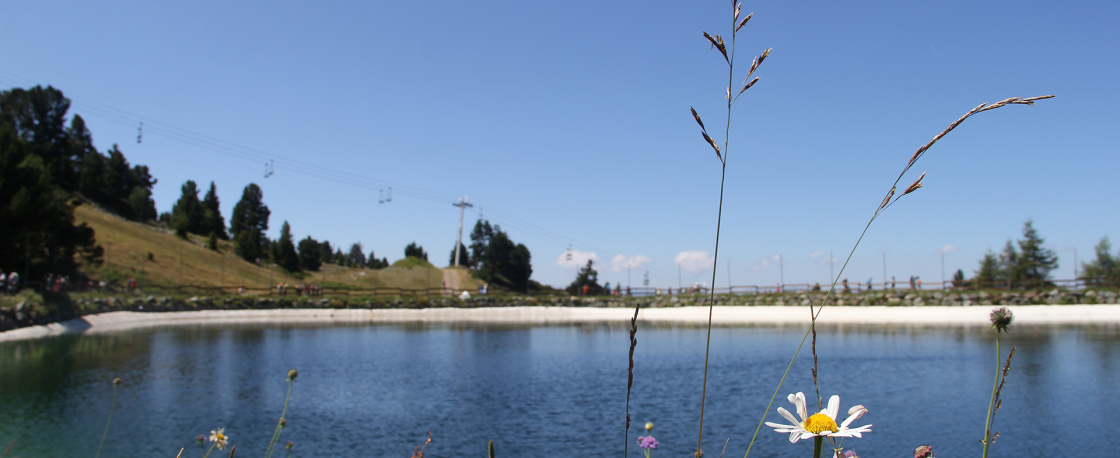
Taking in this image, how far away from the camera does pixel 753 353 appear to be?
24203 mm

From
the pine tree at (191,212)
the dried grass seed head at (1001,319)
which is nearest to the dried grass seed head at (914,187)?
the dried grass seed head at (1001,319)

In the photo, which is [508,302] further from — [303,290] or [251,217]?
[251,217]

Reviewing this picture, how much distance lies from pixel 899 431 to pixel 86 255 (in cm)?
5706

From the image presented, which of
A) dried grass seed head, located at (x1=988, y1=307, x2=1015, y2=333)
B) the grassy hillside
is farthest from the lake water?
the grassy hillside

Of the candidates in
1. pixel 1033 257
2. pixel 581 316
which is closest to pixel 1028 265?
pixel 1033 257

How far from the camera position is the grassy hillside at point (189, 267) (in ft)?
176

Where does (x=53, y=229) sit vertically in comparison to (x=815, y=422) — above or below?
above

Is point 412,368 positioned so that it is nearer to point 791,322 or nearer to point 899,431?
point 899,431

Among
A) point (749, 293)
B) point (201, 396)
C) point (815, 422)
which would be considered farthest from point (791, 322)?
point (815, 422)

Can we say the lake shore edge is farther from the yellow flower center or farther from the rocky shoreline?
the yellow flower center

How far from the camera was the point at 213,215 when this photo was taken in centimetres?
8350

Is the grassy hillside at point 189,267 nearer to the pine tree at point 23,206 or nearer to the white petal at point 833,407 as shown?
the pine tree at point 23,206

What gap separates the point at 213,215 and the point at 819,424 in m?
94.5

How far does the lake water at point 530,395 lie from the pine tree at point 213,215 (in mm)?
60290
